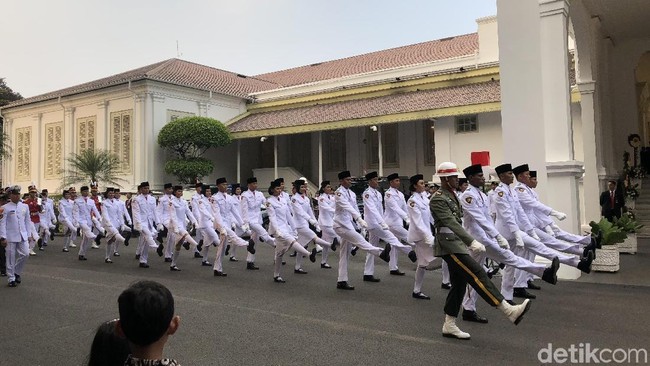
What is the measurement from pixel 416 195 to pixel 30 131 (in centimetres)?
3178

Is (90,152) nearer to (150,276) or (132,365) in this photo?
(150,276)

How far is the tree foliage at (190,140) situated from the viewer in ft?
85.6

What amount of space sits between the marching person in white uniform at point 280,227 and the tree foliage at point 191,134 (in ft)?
52.1

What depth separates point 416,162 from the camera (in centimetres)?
2680

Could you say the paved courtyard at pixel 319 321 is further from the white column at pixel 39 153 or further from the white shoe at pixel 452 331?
the white column at pixel 39 153

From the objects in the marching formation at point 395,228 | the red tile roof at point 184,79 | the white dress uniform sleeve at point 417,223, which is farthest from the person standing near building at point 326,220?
the red tile roof at point 184,79

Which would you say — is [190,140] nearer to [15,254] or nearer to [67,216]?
[67,216]

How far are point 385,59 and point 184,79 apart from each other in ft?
37.9

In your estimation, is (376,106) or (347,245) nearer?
(347,245)

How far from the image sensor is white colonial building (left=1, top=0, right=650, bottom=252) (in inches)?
381

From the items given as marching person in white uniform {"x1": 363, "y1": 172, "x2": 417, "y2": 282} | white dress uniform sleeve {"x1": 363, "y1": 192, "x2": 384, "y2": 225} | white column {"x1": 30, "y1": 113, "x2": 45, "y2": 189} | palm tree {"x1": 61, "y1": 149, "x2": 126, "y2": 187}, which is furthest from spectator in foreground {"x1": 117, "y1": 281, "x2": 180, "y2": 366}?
white column {"x1": 30, "y1": 113, "x2": 45, "y2": 189}

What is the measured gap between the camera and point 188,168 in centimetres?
2605

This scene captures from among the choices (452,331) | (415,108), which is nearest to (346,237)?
(452,331)

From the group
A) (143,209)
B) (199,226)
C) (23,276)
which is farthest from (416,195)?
(23,276)
